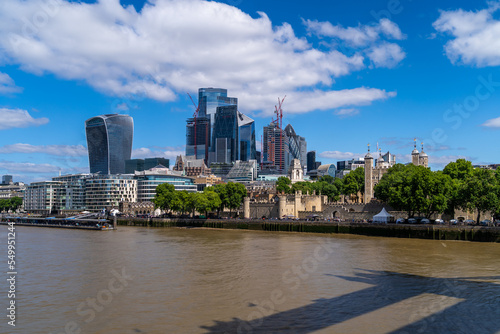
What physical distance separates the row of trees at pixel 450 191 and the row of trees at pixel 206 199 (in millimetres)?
33449

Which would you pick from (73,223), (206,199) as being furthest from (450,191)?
(73,223)

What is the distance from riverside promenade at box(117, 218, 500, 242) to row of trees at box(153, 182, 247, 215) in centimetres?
395

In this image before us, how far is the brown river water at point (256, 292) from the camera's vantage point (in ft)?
58.6

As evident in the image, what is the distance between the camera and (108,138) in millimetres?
192500

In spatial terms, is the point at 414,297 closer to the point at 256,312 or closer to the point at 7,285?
the point at 256,312

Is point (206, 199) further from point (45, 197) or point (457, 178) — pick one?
point (45, 197)

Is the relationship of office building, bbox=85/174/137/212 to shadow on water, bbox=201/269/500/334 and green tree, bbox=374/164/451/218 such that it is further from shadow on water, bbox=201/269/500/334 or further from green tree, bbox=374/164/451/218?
shadow on water, bbox=201/269/500/334

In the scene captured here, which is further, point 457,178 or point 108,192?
Answer: point 108,192

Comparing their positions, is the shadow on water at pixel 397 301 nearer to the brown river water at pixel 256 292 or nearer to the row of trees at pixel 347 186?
the brown river water at pixel 256 292

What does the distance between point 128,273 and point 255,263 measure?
9.69 metres

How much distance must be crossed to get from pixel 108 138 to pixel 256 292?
18196cm

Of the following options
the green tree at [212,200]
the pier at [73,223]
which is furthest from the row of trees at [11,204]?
the green tree at [212,200]

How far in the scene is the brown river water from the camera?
58.6ft

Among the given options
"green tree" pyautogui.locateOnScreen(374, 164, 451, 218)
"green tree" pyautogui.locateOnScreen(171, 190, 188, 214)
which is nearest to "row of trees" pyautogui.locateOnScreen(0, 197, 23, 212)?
"green tree" pyautogui.locateOnScreen(171, 190, 188, 214)
